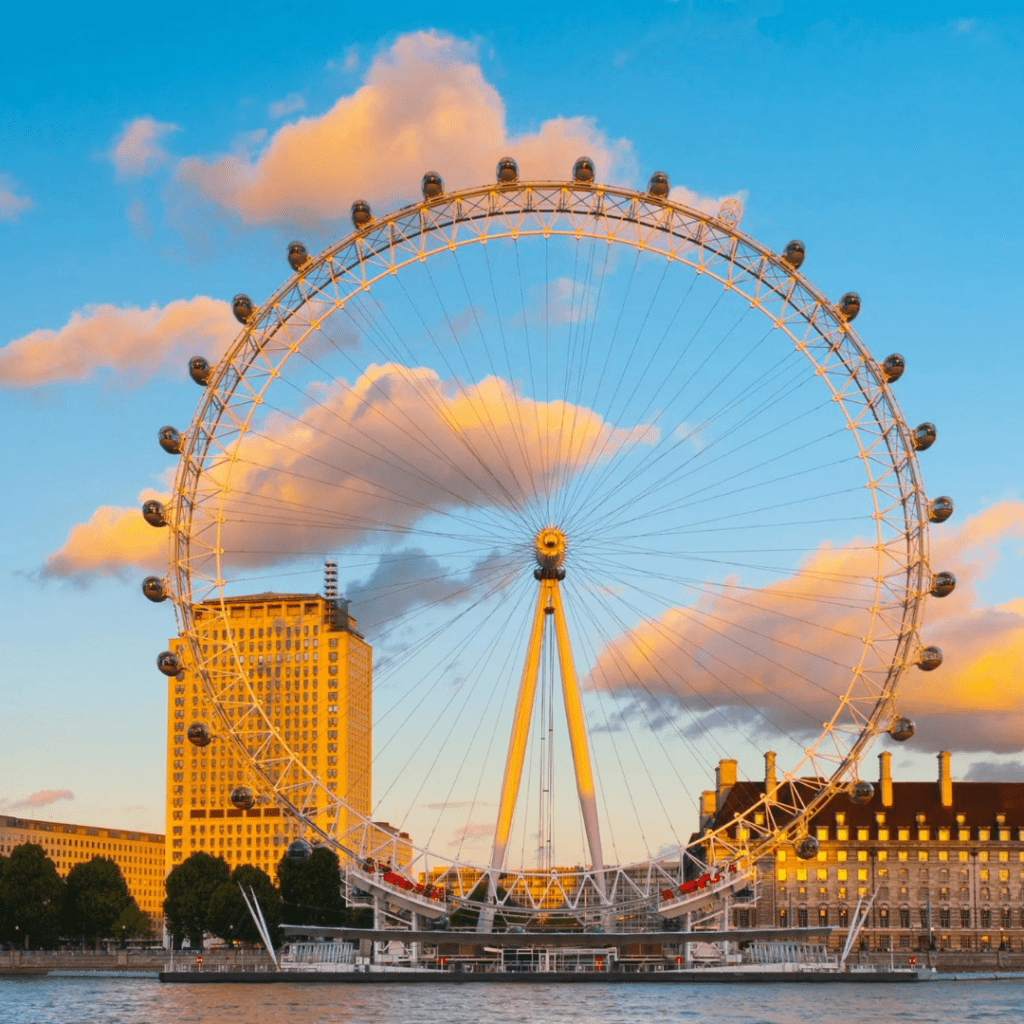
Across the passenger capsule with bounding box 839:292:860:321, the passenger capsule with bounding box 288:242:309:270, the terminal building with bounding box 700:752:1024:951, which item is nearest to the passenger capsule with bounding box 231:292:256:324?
the passenger capsule with bounding box 288:242:309:270

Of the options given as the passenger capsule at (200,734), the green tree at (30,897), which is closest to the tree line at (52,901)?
the green tree at (30,897)

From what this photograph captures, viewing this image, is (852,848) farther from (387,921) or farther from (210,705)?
(210,705)

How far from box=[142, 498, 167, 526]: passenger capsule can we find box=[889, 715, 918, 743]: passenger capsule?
32591 mm

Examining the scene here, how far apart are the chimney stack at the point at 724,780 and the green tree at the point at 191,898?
54812mm

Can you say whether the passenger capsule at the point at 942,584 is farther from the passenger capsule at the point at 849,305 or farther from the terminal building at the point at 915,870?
the terminal building at the point at 915,870

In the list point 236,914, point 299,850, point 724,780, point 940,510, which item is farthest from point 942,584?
point 724,780

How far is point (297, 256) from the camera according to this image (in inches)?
2950

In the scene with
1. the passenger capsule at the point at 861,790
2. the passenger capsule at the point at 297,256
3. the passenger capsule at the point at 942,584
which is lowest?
the passenger capsule at the point at 861,790

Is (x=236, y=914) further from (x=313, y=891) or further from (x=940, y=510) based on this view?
(x=940, y=510)

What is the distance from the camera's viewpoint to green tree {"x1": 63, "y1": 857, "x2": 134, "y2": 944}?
430 ft

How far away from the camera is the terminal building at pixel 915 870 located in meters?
148

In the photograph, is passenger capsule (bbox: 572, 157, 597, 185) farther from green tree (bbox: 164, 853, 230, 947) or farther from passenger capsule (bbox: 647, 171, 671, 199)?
green tree (bbox: 164, 853, 230, 947)

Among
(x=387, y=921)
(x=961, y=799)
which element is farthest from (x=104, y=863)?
(x=961, y=799)

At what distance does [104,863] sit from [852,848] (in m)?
63.7
